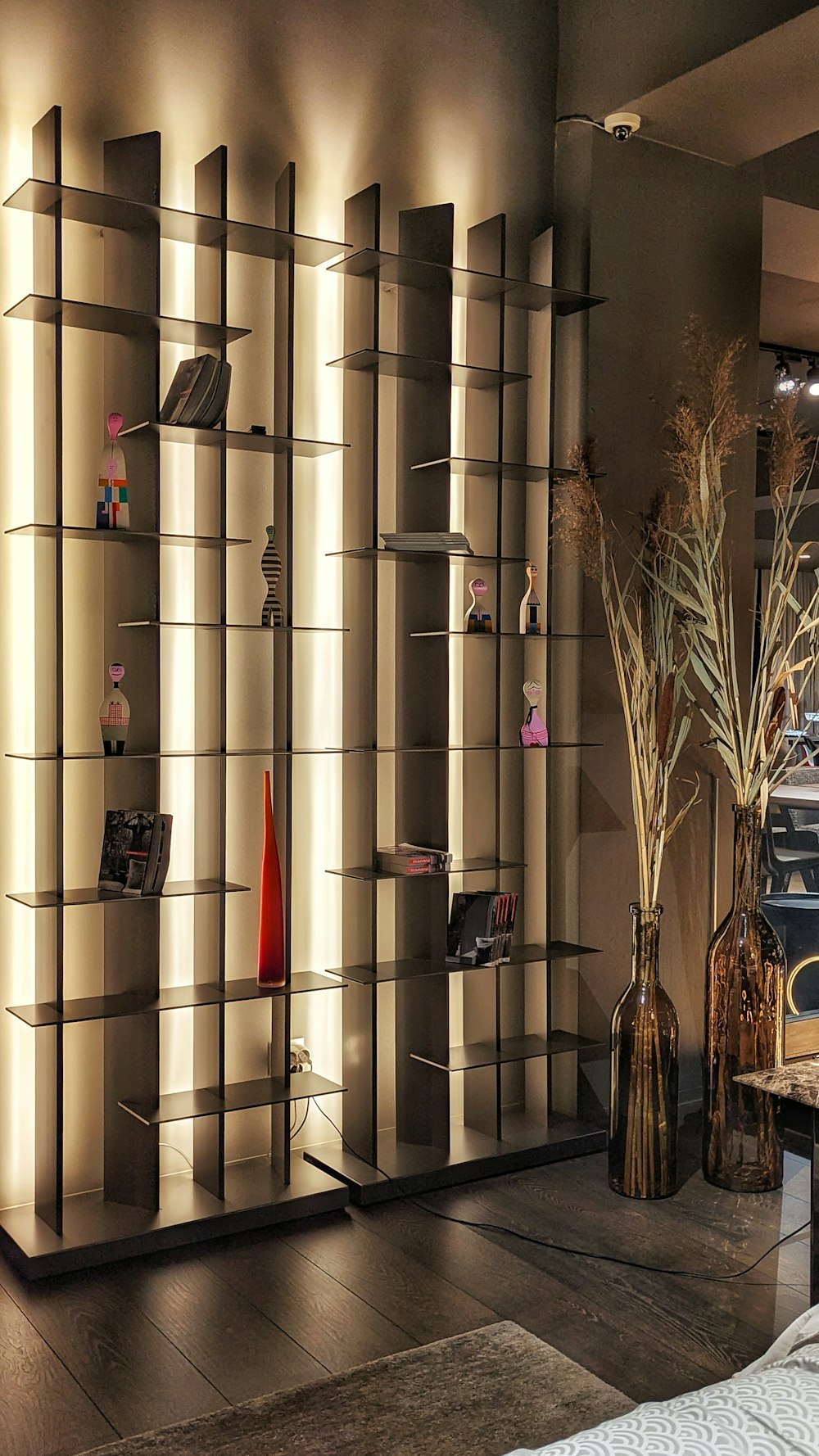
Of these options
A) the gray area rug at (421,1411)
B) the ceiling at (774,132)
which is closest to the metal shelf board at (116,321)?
the ceiling at (774,132)

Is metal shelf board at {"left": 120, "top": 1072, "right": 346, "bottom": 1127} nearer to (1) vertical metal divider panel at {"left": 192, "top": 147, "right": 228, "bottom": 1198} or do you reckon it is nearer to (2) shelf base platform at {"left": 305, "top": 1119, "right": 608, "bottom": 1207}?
(1) vertical metal divider panel at {"left": 192, "top": 147, "right": 228, "bottom": 1198}

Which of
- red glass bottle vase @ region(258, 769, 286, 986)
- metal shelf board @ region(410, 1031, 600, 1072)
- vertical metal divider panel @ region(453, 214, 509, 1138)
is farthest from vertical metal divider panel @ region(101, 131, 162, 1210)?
vertical metal divider panel @ region(453, 214, 509, 1138)

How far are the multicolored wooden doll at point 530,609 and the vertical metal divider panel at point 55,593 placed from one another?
136cm

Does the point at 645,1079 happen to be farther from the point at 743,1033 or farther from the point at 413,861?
the point at 413,861

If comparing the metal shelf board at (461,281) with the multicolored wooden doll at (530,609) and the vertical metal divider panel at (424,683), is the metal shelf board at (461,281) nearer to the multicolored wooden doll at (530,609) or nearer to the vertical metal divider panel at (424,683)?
the vertical metal divider panel at (424,683)

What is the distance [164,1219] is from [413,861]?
1.10 meters

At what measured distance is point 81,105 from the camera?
3.17 m

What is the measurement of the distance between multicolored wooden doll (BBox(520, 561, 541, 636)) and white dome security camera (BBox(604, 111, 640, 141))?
1318 mm

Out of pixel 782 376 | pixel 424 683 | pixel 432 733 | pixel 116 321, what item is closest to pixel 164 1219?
pixel 432 733

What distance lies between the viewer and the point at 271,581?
3.36m

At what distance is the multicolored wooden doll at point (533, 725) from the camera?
3781mm

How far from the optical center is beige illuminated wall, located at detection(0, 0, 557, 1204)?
3162 mm

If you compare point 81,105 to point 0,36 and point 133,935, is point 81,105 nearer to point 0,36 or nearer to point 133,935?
point 0,36

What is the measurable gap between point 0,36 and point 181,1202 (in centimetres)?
285
